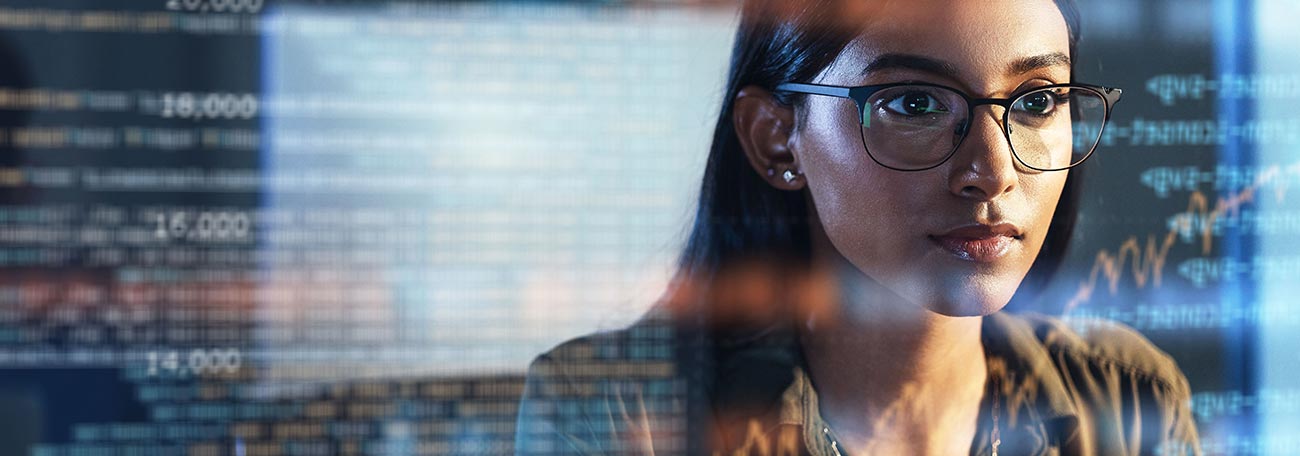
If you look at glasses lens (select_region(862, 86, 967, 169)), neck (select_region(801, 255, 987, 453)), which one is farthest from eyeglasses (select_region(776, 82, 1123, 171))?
neck (select_region(801, 255, 987, 453))

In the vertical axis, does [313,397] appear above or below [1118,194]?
below

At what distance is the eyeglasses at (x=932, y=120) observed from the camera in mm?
661

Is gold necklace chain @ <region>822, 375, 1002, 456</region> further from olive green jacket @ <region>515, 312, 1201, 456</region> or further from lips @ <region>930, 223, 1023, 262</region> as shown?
lips @ <region>930, 223, 1023, 262</region>

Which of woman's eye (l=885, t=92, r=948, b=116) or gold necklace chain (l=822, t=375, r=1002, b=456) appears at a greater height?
woman's eye (l=885, t=92, r=948, b=116)

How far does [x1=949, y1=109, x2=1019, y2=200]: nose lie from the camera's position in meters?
0.66

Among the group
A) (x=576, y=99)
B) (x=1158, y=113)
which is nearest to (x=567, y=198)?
(x=576, y=99)

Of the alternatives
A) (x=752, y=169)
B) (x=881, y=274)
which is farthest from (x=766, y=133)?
(x=881, y=274)

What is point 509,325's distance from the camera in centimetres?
67

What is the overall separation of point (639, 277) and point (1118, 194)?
0.37 meters

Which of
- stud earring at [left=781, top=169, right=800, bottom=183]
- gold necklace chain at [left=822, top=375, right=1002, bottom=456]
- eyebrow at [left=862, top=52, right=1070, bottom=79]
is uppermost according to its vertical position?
eyebrow at [left=862, top=52, right=1070, bottom=79]

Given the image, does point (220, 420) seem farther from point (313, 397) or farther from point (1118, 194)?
point (1118, 194)

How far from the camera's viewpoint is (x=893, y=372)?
739 millimetres

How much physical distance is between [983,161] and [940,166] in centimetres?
3

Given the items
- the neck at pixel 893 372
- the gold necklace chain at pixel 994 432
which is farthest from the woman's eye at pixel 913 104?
the gold necklace chain at pixel 994 432
